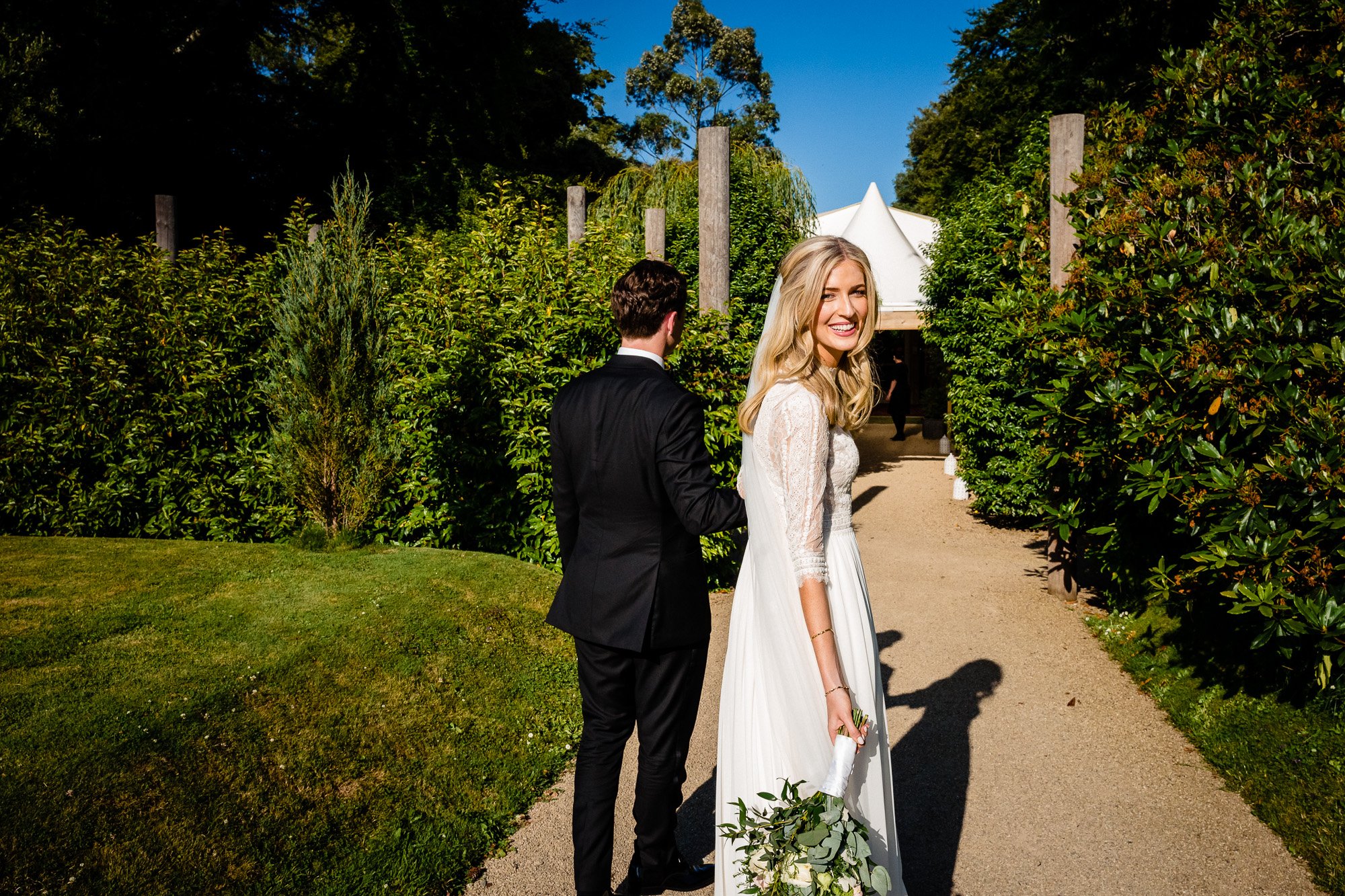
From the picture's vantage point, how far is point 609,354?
6863 mm

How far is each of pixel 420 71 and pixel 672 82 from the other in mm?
29217

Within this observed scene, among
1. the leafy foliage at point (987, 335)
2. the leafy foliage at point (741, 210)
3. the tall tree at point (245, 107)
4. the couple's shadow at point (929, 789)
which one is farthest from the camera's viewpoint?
the tall tree at point (245, 107)

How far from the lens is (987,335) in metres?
10.1

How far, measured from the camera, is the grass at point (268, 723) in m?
3.14

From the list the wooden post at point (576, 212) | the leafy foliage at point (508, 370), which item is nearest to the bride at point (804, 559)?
the leafy foliage at point (508, 370)

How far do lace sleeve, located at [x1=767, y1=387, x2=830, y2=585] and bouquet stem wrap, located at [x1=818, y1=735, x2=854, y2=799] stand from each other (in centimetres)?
43

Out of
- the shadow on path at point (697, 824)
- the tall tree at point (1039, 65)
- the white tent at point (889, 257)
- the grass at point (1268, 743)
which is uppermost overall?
the tall tree at point (1039, 65)

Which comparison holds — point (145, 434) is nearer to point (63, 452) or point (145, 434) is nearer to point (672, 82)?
point (63, 452)

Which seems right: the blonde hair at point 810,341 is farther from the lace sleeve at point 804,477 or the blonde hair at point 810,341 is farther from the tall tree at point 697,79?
the tall tree at point 697,79

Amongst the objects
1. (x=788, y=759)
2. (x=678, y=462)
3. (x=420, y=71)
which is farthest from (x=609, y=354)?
(x=420, y=71)

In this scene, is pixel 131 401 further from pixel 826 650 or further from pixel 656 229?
pixel 826 650

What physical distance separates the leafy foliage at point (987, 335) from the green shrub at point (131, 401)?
7.24 metres

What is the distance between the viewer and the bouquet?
197 cm

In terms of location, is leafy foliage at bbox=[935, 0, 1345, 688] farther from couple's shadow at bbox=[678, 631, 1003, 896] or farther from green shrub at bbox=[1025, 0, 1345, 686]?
couple's shadow at bbox=[678, 631, 1003, 896]
